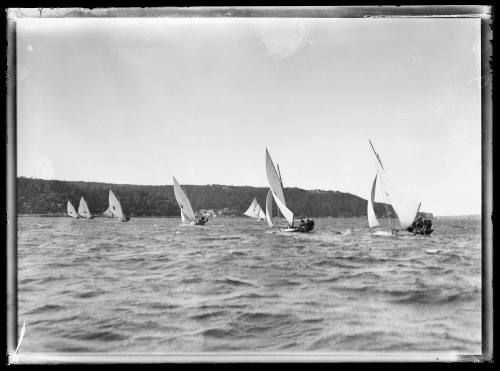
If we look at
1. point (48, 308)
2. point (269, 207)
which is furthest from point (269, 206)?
point (48, 308)

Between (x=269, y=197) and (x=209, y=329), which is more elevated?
(x=269, y=197)

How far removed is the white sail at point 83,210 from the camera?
7.82 ft

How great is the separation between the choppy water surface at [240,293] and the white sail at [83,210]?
64mm

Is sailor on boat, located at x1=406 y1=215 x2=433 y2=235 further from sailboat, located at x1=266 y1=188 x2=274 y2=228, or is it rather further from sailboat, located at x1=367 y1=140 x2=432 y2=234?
sailboat, located at x1=266 y1=188 x2=274 y2=228

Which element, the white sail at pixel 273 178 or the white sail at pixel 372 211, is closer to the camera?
the white sail at pixel 273 178

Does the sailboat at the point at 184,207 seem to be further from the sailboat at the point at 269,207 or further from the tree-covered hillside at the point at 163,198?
the sailboat at the point at 269,207

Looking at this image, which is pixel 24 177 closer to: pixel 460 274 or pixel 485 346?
pixel 460 274

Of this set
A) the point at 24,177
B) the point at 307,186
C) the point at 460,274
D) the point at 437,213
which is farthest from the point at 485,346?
the point at 24,177

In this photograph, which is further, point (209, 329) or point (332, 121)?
point (332, 121)

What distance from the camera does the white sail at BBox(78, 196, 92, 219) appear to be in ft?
7.82

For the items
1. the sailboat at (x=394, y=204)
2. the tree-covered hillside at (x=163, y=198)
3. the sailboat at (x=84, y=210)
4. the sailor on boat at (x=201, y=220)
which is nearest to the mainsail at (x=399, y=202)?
the sailboat at (x=394, y=204)

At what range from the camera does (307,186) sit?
2.47 metres

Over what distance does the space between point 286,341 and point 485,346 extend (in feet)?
5.13

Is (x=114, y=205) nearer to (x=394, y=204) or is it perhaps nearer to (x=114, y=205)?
(x=114, y=205)
